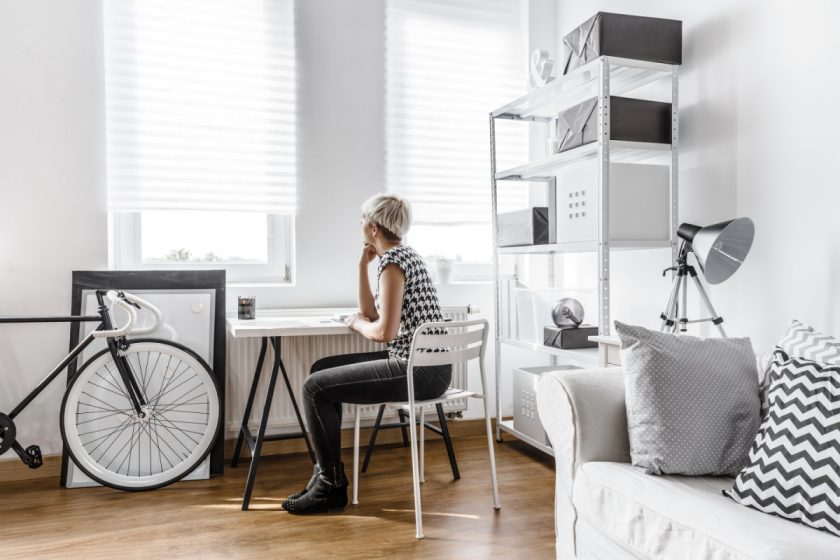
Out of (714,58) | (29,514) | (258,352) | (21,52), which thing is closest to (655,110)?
(714,58)

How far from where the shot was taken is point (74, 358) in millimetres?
2641

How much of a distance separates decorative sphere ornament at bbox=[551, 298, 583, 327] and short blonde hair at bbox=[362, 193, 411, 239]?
0.87 metres

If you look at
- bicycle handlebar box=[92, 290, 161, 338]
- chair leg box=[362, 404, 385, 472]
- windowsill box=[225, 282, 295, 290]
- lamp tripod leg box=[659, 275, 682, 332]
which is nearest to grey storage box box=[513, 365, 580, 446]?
chair leg box=[362, 404, 385, 472]

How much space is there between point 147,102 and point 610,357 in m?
2.33

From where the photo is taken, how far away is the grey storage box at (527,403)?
2.95 m

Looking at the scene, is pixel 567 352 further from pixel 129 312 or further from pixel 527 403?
pixel 129 312

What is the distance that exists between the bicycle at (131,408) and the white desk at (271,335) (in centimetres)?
19

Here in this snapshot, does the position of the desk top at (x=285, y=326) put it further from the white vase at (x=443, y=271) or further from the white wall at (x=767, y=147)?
the white wall at (x=767, y=147)

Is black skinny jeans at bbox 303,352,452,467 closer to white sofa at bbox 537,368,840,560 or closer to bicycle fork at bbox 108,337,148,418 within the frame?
white sofa at bbox 537,368,840,560

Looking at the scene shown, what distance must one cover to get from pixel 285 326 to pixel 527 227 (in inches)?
46.3

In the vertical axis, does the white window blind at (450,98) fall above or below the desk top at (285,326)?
above

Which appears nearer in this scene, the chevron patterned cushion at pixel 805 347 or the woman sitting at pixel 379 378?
the chevron patterned cushion at pixel 805 347

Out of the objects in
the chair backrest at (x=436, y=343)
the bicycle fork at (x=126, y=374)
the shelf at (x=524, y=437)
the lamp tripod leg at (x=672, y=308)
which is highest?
the lamp tripod leg at (x=672, y=308)

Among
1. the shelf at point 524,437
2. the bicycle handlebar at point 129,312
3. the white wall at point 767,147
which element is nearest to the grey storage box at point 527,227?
the white wall at point 767,147
